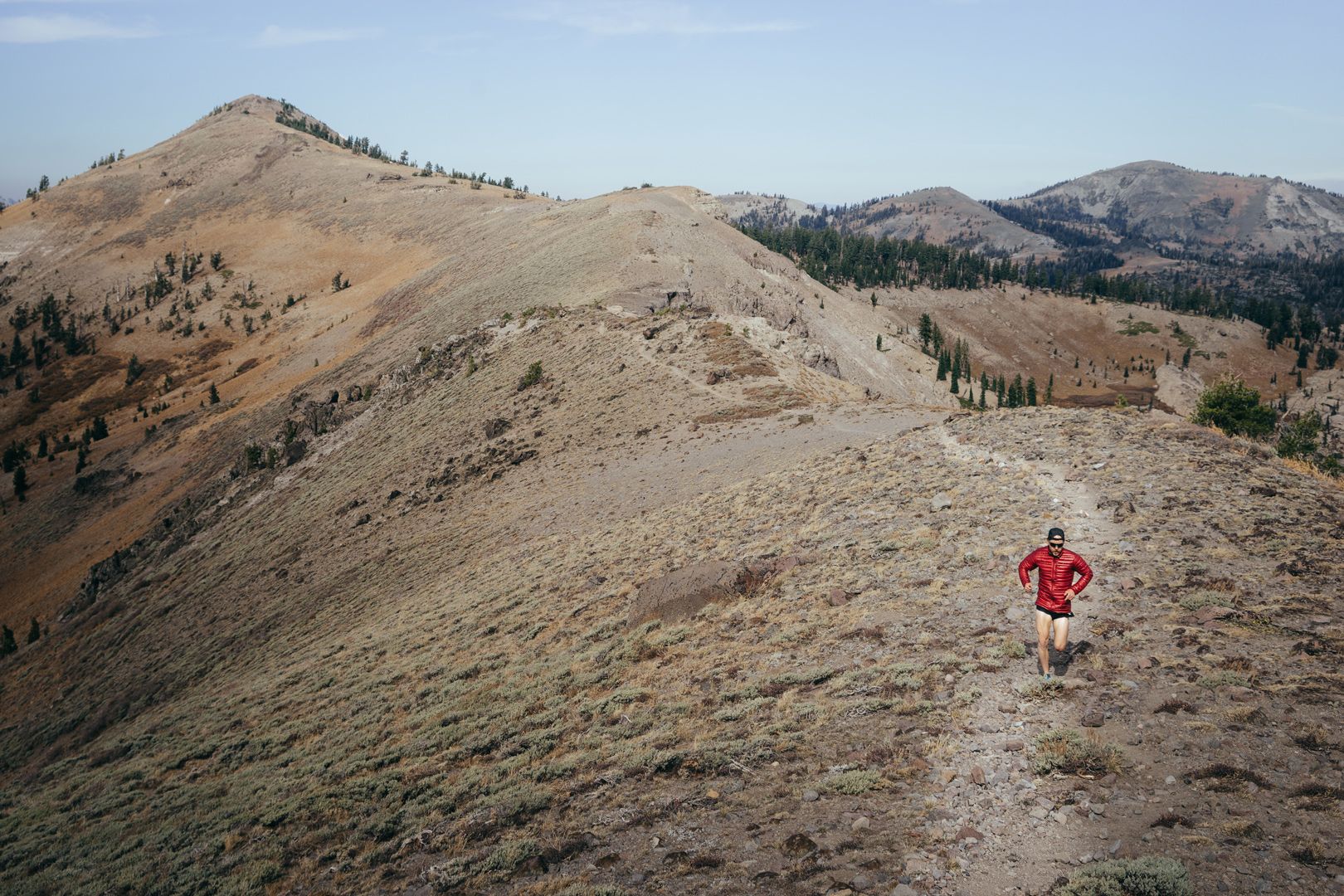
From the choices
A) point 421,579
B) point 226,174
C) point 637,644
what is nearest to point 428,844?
point 637,644

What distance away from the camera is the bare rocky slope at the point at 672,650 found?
994 centimetres

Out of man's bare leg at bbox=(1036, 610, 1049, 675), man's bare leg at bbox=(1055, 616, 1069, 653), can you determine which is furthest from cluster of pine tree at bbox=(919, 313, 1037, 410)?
man's bare leg at bbox=(1036, 610, 1049, 675)

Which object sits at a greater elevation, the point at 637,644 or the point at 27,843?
the point at 637,644

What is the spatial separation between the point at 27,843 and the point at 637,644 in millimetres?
17483

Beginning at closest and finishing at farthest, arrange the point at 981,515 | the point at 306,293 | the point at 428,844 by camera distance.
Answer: the point at 428,844 < the point at 981,515 < the point at 306,293

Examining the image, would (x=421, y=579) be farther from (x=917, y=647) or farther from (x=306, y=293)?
(x=306, y=293)

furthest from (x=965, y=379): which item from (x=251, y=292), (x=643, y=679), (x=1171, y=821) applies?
(x=1171, y=821)

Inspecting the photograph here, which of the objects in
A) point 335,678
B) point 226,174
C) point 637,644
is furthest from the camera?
point 226,174

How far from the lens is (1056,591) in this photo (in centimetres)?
1241

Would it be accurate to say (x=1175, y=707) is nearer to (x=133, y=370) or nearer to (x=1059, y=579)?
(x=1059, y=579)

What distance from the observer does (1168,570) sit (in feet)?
48.7

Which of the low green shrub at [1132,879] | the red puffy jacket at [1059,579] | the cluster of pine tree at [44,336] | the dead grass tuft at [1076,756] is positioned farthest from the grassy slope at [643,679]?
the cluster of pine tree at [44,336]

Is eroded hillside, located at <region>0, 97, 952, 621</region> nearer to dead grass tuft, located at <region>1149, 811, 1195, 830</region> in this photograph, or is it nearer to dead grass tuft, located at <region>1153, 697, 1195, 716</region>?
dead grass tuft, located at <region>1153, 697, 1195, 716</region>

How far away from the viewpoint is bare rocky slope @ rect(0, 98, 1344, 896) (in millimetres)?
9938
